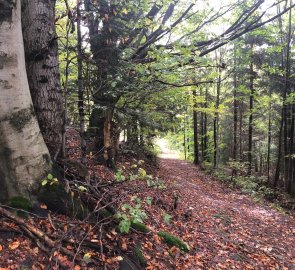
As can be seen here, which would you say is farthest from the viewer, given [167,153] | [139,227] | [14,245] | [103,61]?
[167,153]

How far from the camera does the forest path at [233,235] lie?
5.14m

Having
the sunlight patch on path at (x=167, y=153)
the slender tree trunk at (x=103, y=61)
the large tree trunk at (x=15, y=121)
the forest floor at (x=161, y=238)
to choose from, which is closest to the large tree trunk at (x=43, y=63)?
the large tree trunk at (x=15, y=121)

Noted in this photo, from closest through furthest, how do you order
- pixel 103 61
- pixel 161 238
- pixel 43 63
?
pixel 43 63 < pixel 161 238 < pixel 103 61

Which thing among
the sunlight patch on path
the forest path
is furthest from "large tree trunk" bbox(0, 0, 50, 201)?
the sunlight patch on path

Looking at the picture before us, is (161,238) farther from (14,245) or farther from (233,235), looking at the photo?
(233,235)

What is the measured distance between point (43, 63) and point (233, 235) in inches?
216

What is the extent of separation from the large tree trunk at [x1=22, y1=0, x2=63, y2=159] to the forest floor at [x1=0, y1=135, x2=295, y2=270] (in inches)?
48.8

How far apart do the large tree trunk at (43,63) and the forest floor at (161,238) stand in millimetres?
1240

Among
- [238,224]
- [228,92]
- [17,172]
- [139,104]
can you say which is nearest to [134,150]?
[139,104]

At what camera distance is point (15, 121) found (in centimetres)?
321

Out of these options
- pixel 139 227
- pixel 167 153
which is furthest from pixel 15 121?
pixel 167 153

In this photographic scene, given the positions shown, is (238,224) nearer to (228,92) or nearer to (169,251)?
(169,251)

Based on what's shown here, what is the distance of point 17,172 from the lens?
330 cm

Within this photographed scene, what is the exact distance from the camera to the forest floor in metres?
3.08
